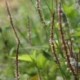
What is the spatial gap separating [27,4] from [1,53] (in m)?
0.64

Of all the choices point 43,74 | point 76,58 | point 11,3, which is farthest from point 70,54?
point 11,3

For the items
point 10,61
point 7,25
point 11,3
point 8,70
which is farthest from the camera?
point 11,3

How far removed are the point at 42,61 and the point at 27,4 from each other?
1387 mm

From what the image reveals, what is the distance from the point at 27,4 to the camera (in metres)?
3.37

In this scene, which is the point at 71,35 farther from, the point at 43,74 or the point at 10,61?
the point at 10,61

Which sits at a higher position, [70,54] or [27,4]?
[70,54]

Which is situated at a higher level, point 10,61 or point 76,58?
point 76,58

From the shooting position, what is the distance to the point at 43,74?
2.02 m

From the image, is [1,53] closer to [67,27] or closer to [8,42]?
[8,42]

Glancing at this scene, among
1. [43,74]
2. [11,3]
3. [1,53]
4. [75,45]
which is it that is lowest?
[11,3]

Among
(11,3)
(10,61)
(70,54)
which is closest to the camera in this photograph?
(70,54)

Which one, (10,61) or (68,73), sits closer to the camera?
(68,73)

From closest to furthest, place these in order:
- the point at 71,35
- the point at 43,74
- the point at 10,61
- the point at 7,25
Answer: the point at 71,35 < the point at 43,74 < the point at 10,61 < the point at 7,25

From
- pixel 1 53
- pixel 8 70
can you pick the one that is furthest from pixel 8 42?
pixel 8 70
